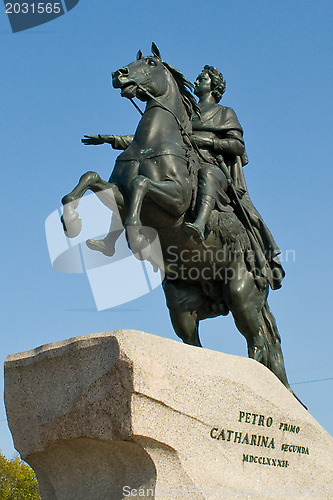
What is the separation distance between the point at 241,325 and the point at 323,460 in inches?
76.6

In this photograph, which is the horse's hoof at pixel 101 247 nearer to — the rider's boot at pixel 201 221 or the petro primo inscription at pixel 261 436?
the rider's boot at pixel 201 221

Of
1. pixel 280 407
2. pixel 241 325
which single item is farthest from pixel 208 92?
pixel 280 407

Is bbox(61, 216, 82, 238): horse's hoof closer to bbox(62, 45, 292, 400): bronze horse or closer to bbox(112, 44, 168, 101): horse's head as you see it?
bbox(62, 45, 292, 400): bronze horse

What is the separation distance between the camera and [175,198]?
6875 millimetres

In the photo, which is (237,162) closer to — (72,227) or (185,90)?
(185,90)

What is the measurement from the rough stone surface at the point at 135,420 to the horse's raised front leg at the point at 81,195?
1.69m

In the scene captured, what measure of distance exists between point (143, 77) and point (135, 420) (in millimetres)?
4088

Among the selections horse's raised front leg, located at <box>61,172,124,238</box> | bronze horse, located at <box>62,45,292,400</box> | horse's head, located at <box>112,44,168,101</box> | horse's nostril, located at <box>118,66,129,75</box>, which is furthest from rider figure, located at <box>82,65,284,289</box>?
horse's nostril, located at <box>118,66,129,75</box>

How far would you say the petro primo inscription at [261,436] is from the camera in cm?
507

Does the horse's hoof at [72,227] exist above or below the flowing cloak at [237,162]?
below

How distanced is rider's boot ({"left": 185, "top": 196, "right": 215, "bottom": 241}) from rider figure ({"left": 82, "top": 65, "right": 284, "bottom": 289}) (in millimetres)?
10

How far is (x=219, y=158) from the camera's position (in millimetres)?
8133

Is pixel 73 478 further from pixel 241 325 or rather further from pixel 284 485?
pixel 241 325

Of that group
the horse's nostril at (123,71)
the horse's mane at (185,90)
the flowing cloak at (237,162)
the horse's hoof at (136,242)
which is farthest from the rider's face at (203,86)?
the horse's hoof at (136,242)
